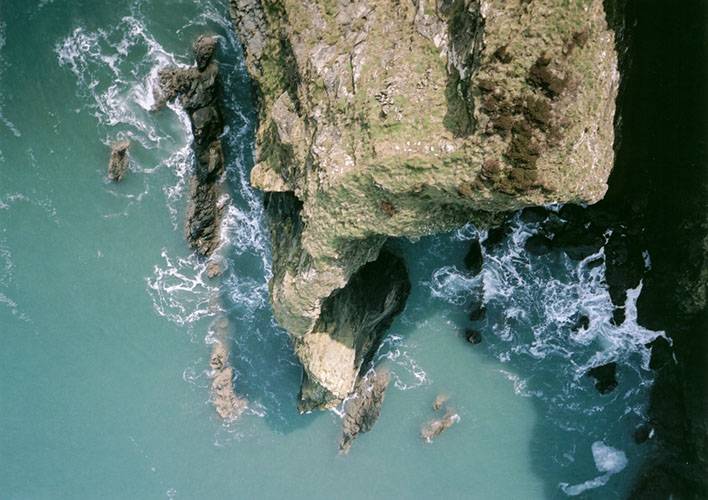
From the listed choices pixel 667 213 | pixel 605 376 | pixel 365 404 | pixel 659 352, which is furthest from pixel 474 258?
pixel 659 352

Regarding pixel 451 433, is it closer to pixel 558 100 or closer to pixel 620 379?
pixel 620 379

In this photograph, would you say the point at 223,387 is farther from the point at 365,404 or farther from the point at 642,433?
the point at 642,433

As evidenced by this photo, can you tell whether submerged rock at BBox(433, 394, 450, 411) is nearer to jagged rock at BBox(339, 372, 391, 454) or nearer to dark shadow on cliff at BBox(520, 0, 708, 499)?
jagged rock at BBox(339, 372, 391, 454)

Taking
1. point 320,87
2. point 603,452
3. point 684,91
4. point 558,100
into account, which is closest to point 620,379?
point 603,452

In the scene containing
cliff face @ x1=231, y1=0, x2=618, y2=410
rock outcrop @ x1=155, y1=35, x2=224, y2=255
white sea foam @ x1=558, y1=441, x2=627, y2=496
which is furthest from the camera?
white sea foam @ x1=558, y1=441, x2=627, y2=496

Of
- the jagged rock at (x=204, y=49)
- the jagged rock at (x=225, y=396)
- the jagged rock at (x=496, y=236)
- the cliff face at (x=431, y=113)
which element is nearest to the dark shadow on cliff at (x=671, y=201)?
the jagged rock at (x=496, y=236)

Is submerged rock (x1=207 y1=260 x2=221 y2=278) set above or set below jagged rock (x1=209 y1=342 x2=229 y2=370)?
above

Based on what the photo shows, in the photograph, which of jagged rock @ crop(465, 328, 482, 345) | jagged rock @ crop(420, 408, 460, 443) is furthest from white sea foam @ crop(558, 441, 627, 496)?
jagged rock @ crop(465, 328, 482, 345)
